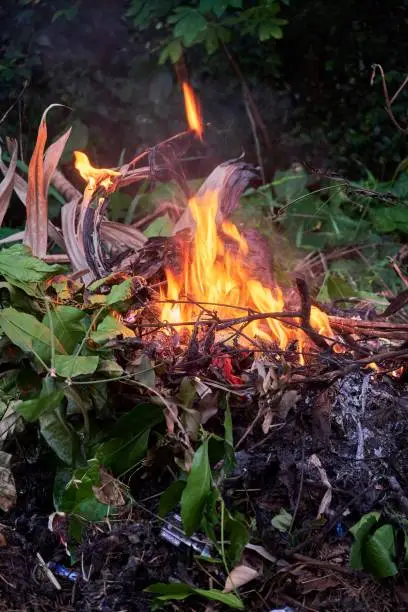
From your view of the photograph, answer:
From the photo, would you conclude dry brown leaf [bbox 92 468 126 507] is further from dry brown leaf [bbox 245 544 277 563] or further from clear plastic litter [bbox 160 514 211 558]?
dry brown leaf [bbox 245 544 277 563]

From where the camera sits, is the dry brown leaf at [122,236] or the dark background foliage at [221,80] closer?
the dry brown leaf at [122,236]

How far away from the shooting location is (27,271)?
1.90m

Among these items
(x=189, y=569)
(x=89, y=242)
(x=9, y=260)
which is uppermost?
(x=9, y=260)

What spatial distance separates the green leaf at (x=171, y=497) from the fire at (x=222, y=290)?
1.59 ft

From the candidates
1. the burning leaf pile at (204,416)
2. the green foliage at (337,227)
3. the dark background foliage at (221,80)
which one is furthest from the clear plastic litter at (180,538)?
the dark background foliage at (221,80)

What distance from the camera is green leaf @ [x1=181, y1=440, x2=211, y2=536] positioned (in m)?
1.56

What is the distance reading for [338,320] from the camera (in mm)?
2066

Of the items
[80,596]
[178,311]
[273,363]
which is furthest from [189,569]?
[178,311]

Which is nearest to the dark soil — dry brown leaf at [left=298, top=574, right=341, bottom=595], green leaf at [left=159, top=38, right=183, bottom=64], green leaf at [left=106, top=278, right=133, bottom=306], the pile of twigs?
dry brown leaf at [left=298, top=574, right=341, bottom=595]

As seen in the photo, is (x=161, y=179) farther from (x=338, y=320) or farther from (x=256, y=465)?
(x=256, y=465)

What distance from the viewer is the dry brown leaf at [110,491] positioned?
1.71 meters

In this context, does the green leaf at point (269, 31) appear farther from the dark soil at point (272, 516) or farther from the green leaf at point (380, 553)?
the green leaf at point (380, 553)

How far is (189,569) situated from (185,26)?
9.62 ft

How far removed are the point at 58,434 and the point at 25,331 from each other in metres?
0.25
